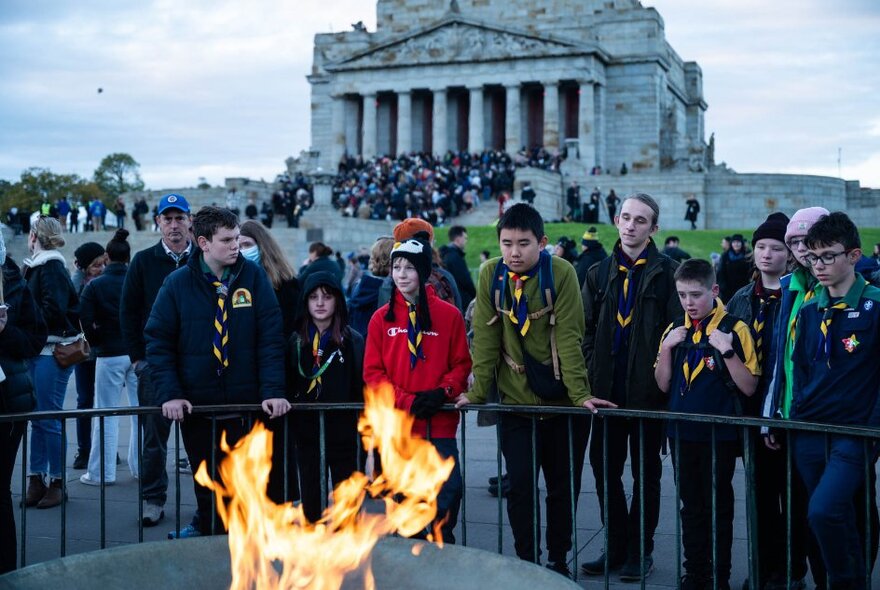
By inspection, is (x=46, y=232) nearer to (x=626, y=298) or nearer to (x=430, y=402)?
(x=430, y=402)

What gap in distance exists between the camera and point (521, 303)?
6.03 meters

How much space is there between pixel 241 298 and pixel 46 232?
271 centimetres

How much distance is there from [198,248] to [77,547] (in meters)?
2.21

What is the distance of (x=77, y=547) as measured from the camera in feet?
23.1

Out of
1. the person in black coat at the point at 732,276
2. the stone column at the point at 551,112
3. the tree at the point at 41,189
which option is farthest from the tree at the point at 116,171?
the person in black coat at the point at 732,276

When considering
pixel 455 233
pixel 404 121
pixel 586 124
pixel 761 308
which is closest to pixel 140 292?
pixel 761 308

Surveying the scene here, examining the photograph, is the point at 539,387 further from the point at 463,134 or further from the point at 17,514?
the point at 463,134

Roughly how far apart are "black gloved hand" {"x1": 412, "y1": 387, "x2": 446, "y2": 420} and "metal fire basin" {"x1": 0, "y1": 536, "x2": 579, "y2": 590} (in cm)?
159

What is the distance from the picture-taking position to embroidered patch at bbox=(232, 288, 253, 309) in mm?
6152

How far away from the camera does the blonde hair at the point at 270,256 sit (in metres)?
7.34

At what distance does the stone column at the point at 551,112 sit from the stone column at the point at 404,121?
24.4 feet

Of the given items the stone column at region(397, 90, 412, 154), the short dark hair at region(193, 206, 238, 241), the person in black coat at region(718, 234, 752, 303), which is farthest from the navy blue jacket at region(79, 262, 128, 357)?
the stone column at region(397, 90, 412, 154)

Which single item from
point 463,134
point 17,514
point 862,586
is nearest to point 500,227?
point 862,586

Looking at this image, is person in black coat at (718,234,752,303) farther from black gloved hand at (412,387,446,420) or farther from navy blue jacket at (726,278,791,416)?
black gloved hand at (412,387,446,420)
